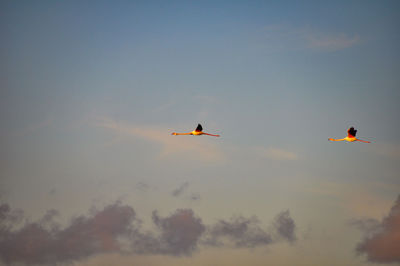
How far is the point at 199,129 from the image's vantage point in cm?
15088

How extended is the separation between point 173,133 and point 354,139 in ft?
139

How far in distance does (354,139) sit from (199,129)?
36.1 meters

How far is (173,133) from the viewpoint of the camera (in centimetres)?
15375

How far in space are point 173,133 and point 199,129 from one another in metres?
6.93

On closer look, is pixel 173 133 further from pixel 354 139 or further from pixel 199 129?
pixel 354 139

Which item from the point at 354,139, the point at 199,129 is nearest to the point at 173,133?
the point at 199,129

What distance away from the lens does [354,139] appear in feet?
488
